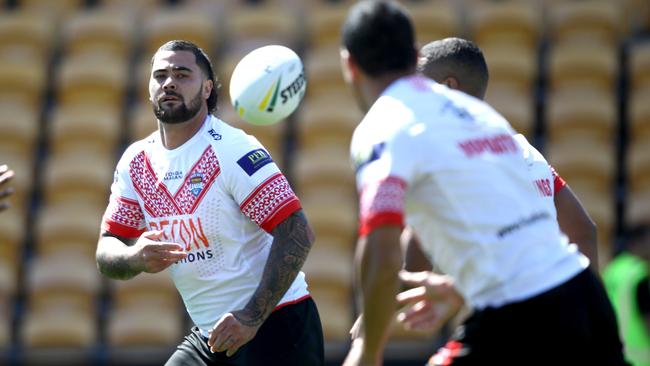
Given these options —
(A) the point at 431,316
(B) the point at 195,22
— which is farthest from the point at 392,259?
(B) the point at 195,22

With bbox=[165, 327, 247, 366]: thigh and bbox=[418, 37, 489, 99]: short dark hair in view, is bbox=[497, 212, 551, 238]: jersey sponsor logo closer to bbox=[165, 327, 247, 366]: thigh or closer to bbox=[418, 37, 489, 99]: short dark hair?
bbox=[418, 37, 489, 99]: short dark hair

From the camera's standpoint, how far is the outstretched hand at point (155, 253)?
522 centimetres

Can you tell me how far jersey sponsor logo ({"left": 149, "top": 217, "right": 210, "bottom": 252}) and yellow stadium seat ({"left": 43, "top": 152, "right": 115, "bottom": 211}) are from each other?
6.16m

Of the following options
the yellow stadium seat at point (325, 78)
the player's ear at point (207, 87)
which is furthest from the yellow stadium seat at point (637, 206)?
the player's ear at point (207, 87)

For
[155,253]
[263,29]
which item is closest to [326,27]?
[263,29]

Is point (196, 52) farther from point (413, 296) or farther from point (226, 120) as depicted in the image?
point (226, 120)

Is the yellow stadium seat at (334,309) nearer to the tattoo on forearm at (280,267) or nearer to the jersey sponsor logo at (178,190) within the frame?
the jersey sponsor logo at (178,190)

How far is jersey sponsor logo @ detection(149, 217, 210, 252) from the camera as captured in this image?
5551 mm

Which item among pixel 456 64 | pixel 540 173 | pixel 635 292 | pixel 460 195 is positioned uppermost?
pixel 456 64

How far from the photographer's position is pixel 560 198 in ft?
18.2

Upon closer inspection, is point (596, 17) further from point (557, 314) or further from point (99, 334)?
point (557, 314)

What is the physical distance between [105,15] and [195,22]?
1.20 m

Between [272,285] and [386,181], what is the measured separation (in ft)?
5.26

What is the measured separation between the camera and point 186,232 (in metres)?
5.58
